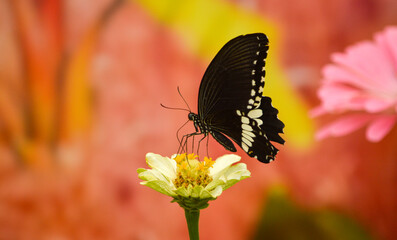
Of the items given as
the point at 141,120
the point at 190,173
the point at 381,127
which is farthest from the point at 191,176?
the point at 141,120

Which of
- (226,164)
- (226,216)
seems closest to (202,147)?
(226,216)

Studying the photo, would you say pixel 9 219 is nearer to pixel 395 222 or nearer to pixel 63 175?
pixel 63 175

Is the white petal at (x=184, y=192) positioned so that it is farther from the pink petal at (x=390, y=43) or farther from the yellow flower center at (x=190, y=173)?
the pink petal at (x=390, y=43)

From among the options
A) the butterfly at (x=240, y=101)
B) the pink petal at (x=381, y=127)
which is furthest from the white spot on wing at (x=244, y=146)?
the pink petal at (x=381, y=127)

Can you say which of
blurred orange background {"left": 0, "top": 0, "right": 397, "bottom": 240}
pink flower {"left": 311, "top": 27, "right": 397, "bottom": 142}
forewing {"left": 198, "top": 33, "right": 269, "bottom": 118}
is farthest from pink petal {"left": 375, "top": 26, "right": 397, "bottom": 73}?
blurred orange background {"left": 0, "top": 0, "right": 397, "bottom": 240}

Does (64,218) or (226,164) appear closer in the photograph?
(226,164)

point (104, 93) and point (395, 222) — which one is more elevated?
point (104, 93)
